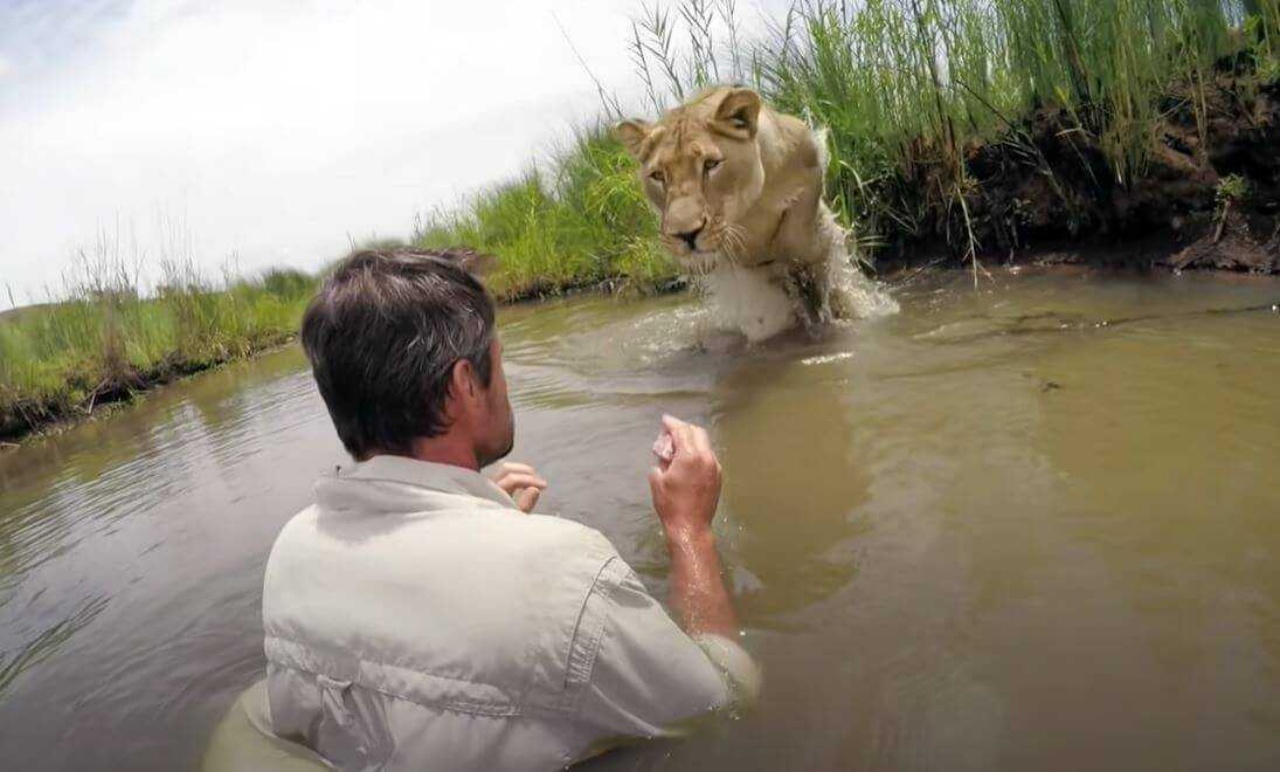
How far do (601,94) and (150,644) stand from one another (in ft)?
19.4

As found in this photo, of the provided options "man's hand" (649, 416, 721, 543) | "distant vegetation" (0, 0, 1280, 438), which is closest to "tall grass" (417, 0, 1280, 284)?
"distant vegetation" (0, 0, 1280, 438)

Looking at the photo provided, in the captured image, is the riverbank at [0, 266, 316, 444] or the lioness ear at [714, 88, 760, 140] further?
the riverbank at [0, 266, 316, 444]

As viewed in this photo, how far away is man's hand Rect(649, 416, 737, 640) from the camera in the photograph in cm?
207

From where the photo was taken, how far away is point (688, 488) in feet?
7.08

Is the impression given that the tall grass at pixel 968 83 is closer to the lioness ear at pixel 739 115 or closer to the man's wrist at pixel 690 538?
the lioness ear at pixel 739 115

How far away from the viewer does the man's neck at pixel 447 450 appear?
5.76 ft

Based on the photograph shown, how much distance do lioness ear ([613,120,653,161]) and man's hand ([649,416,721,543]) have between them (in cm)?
318

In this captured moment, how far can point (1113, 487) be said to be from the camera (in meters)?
2.42

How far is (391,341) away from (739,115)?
3.44 metres

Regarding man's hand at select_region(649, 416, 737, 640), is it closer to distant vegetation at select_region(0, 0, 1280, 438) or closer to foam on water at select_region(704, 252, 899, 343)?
distant vegetation at select_region(0, 0, 1280, 438)

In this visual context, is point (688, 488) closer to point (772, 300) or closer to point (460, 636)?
point (460, 636)

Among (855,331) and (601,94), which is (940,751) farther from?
(601,94)

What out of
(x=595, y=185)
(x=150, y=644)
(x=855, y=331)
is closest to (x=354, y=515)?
(x=150, y=644)

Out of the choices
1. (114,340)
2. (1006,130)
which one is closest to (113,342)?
(114,340)
